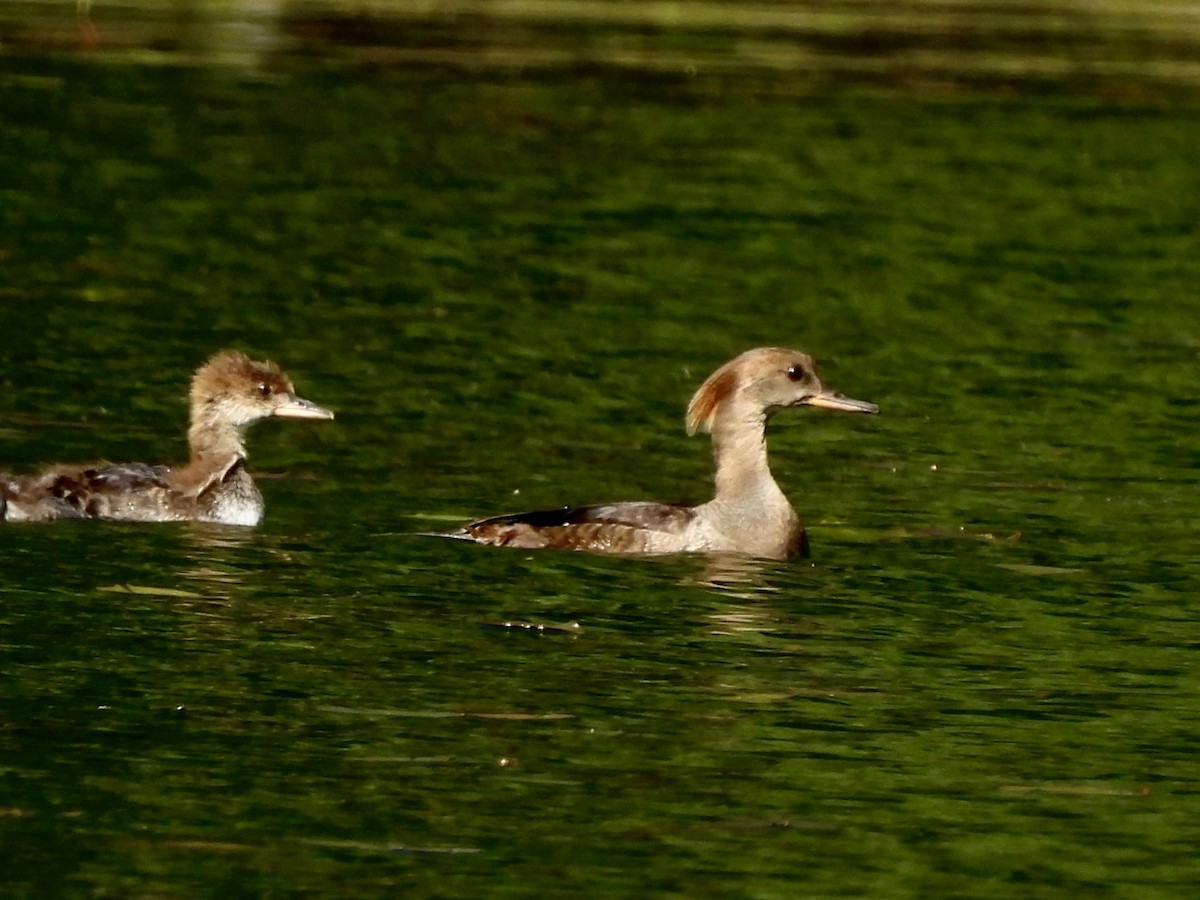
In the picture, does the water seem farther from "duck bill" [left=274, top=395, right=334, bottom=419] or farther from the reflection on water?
the reflection on water

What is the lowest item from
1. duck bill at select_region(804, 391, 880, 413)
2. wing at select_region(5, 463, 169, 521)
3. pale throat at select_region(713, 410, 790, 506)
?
wing at select_region(5, 463, 169, 521)

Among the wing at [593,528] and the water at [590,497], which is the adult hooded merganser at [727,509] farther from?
the water at [590,497]

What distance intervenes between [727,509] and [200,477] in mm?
2546

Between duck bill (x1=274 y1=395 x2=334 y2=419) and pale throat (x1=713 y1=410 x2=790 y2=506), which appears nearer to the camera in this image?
pale throat (x1=713 y1=410 x2=790 y2=506)

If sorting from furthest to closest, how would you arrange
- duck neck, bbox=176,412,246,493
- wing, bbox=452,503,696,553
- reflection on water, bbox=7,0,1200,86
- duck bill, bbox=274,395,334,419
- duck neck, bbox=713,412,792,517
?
reflection on water, bbox=7,0,1200,86, duck bill, bbox=274,395,334,419, duck neck, bbox=176,412,246,493, duck neck, bbox=713,412,792,517, wing, bbox=452,503,696,553

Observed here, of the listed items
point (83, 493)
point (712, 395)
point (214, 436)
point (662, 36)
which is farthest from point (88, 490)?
point (662, 36)

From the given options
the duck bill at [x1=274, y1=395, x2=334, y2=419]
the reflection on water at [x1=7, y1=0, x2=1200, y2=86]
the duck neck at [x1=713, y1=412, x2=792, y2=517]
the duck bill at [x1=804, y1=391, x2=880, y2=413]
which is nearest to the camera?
the duck neck at [x1=713, y1=412, x2=792, y2=517]

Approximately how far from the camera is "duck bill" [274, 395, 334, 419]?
14883 mm

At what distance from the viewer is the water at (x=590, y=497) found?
9.34 metres

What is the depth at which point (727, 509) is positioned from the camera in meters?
14.2

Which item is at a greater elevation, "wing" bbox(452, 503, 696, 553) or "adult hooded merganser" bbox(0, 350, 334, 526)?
"adult hooded merganser" bbox(0, 350, 334, 526)

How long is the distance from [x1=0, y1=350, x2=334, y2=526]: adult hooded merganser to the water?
7.7 inches

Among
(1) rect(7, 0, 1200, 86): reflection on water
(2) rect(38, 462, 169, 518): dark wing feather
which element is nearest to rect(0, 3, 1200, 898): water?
(2) rect(38, 462, 169, 518): dark wing feather

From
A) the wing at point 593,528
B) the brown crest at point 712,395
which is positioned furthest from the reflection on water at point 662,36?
the wing at point 593,528
